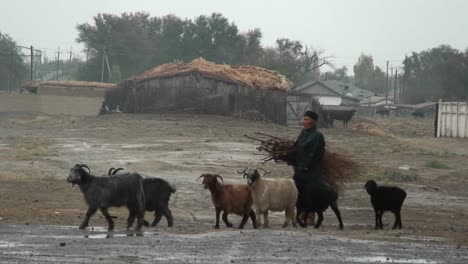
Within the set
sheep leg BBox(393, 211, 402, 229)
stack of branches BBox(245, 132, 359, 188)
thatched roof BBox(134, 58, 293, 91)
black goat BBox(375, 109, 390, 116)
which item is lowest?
black goat BBox(375, 109, 390, 116)

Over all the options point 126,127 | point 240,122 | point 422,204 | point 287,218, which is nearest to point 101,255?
point 287,218

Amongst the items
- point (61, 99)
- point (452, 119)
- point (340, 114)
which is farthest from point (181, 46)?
point (452, 119)

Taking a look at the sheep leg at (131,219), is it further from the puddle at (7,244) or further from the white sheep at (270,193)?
the puddle at (7,244)

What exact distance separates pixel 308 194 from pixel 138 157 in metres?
16.3

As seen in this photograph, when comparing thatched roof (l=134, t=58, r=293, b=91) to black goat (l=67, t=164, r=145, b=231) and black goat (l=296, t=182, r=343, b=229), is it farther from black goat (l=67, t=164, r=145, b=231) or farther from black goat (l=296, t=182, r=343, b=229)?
black goat (l=67, t=164, r=145, b=231)

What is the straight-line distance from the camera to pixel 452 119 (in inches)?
2238

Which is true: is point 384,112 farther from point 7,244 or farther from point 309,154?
point 7,244

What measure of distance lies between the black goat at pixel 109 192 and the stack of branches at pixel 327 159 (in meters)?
2.93

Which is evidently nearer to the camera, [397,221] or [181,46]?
[397,221]

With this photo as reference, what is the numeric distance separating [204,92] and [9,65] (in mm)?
67850

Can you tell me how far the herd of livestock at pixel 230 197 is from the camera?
53.7 ft

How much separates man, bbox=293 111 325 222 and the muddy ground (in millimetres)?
868

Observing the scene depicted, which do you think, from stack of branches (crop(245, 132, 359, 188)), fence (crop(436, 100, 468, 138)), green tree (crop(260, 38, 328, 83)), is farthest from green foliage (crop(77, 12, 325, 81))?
stack of branches (crop(245, 132, 359, 188))

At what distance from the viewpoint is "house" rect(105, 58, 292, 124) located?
211 ft
